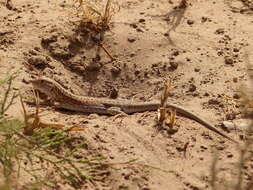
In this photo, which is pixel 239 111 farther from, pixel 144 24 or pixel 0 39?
pixel 0 39

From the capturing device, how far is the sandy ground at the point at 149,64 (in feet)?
17.3

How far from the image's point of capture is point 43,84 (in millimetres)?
6188

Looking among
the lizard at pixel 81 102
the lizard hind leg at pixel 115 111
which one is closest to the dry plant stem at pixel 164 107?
the lizard at pixel 81 102

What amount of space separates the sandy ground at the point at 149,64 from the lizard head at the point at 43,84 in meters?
0.11

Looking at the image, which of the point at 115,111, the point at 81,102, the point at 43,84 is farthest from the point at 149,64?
the point at 43,84

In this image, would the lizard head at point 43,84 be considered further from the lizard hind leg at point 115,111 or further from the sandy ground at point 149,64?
the lizard hind leg at point 115,111

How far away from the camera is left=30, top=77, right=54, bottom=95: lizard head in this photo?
20.1 feet

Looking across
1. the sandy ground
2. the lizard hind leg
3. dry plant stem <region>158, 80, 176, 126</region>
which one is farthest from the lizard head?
dry plant stem <region>158, 80, 176, 126</region>

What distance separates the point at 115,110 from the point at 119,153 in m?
1.21

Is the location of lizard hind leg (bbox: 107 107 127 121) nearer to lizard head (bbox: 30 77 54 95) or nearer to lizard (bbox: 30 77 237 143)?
lizard (bbox: 30 77 237 143)

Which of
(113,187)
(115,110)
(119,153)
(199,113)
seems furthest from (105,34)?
A: (113,187)

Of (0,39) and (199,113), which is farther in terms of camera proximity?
(0,39)

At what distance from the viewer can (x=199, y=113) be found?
5.87 meters

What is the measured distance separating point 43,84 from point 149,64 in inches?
50.7
